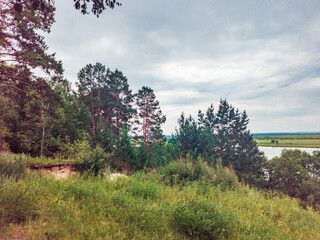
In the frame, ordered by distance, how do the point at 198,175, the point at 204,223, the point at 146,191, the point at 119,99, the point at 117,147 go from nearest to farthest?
the point at 204,223, the point at 146,191, the point at 198,175, the point at 117,147, the point at 119,99

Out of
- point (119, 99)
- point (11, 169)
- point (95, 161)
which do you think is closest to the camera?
point (11, 169)

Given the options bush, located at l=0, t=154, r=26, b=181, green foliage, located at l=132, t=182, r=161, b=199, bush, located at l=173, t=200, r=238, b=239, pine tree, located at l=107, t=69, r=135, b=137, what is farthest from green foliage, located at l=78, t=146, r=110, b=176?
pine tree, located at l=107, t=69, r=135, b=137

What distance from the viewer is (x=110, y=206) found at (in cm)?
351

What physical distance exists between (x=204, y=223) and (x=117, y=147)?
1615 centimetres

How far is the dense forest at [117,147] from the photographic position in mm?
3299

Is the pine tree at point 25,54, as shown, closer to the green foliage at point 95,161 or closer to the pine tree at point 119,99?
the green foliage at point 95,161

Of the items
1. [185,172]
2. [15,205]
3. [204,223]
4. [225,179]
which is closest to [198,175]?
[185,172]

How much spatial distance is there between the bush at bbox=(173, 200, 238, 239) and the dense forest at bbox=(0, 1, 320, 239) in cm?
2

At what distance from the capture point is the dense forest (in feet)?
10.8

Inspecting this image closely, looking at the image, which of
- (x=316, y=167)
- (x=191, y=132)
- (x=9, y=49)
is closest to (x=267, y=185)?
(x=316, y=167)

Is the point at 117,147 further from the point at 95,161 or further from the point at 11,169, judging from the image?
the point at 11,169

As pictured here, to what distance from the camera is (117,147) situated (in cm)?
1803

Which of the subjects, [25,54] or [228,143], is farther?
[228,143]

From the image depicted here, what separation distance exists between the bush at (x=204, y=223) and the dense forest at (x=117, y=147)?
0.06ft
